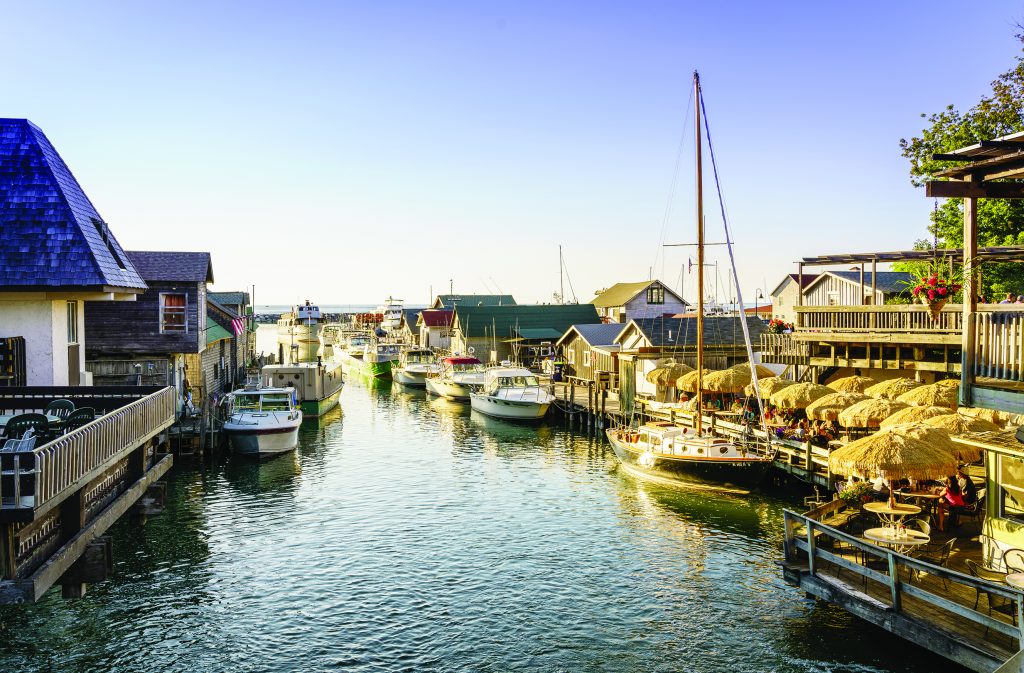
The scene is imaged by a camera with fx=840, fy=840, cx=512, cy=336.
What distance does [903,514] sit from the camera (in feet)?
62.3

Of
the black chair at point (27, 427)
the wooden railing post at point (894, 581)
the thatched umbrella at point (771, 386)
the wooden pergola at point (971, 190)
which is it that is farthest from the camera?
the thatched umbrella at point (771, 386)

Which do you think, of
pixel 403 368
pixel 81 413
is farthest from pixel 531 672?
pixel 403 368

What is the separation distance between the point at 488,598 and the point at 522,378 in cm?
3849

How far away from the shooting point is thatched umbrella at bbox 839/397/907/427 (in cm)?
2588

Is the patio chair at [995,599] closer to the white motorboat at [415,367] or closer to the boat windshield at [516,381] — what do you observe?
the boat windshield at [516,381]

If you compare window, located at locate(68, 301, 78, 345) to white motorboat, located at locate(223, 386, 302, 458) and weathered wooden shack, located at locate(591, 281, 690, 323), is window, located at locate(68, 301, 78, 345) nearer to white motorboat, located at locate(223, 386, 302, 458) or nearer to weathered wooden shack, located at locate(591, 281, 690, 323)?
white motorboat, located at locate(223, 386, 302, 458)

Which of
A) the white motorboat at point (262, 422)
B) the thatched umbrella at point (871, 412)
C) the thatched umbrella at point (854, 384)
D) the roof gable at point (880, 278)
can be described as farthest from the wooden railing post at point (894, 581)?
the roof gable at point (880, 278)

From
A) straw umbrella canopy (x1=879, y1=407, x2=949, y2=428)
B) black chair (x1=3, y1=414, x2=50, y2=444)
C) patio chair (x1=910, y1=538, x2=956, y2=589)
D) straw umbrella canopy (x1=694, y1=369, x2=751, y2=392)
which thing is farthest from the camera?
straw umbrella canopy (x1=694, y1=369, x2=751, y2=392)

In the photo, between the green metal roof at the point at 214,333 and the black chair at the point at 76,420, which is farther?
the green metal roof at the point at 214,333

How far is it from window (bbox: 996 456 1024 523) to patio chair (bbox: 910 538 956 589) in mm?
1069

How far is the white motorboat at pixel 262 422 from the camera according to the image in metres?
38.6

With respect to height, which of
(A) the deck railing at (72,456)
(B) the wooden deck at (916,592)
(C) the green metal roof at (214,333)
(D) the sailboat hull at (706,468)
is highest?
(C) the green metal roof at (214,333)

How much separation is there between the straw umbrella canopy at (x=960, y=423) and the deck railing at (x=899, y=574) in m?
5.00

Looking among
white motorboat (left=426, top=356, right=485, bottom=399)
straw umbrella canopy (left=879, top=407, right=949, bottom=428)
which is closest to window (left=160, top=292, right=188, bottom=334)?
white motorboat (left=426, top=356, right=485, bottom=399)
